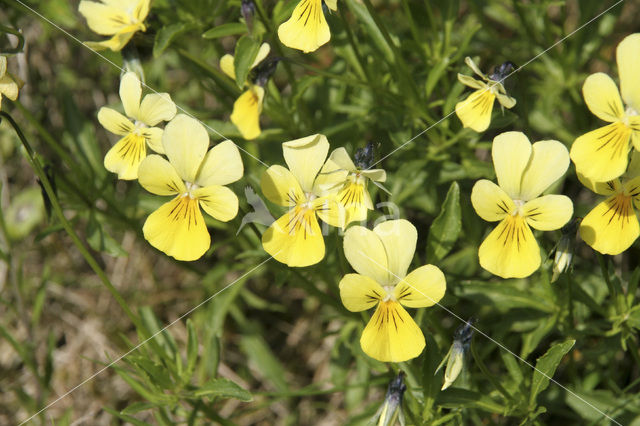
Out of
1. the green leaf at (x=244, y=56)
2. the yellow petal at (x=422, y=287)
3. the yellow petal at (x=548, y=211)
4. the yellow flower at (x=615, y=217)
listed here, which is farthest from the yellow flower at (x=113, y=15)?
the yellow flower at (x=615, y=217)

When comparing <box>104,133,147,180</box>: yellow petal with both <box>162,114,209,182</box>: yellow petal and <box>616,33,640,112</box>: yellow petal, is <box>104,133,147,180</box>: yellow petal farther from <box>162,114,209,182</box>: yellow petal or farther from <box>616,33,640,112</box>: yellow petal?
<box>616,33,640,112</box>: yellow petal

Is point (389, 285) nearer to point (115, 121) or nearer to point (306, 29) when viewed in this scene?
point (306, 29)

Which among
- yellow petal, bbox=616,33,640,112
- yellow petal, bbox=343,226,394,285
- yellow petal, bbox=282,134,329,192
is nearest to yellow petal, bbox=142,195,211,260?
yellow petal, bbox=282,134,329,192

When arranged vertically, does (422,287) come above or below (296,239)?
below

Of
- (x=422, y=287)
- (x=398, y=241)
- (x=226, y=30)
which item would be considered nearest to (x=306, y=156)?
(x=398, y=241)

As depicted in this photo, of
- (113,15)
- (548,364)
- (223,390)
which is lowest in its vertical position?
(548,364)

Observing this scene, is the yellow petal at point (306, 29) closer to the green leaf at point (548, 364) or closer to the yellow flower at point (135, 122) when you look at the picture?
the yellow flower at point (135, 122)

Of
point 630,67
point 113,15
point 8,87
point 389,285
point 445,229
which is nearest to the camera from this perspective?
point 630,67
